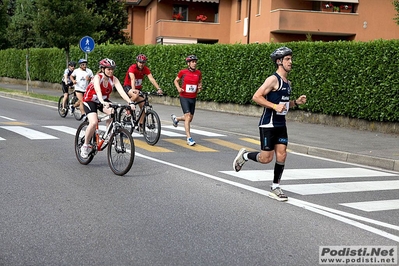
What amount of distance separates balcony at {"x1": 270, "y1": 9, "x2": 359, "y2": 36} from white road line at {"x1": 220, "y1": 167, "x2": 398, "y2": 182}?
75.4 feet

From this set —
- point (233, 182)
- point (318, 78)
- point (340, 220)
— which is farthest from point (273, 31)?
point (340, 220)

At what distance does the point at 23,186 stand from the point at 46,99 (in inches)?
788

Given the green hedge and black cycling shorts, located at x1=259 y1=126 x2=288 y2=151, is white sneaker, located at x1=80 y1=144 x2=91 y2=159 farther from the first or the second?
the green hedge

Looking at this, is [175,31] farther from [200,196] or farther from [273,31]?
[200,196]

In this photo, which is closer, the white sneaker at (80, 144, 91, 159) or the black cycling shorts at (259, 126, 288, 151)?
the black cycling shorts at (259, 126, 288, 151)

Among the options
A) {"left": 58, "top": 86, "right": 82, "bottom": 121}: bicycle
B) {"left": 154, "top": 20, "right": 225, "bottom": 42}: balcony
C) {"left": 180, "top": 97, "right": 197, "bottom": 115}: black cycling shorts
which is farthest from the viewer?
{"left": 154, "top": 20, "right": 225, "bottom": 42}: balcony

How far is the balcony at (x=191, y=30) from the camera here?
41.9 metres

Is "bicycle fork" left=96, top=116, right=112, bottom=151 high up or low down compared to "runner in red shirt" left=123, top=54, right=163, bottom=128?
down

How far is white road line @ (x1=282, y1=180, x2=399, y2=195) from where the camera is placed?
8.58 meters

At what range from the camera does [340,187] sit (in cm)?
900

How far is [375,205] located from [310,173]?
8.66ft

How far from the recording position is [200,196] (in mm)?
7934

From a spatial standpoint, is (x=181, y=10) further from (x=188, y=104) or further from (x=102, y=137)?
(x=102, y=137)
